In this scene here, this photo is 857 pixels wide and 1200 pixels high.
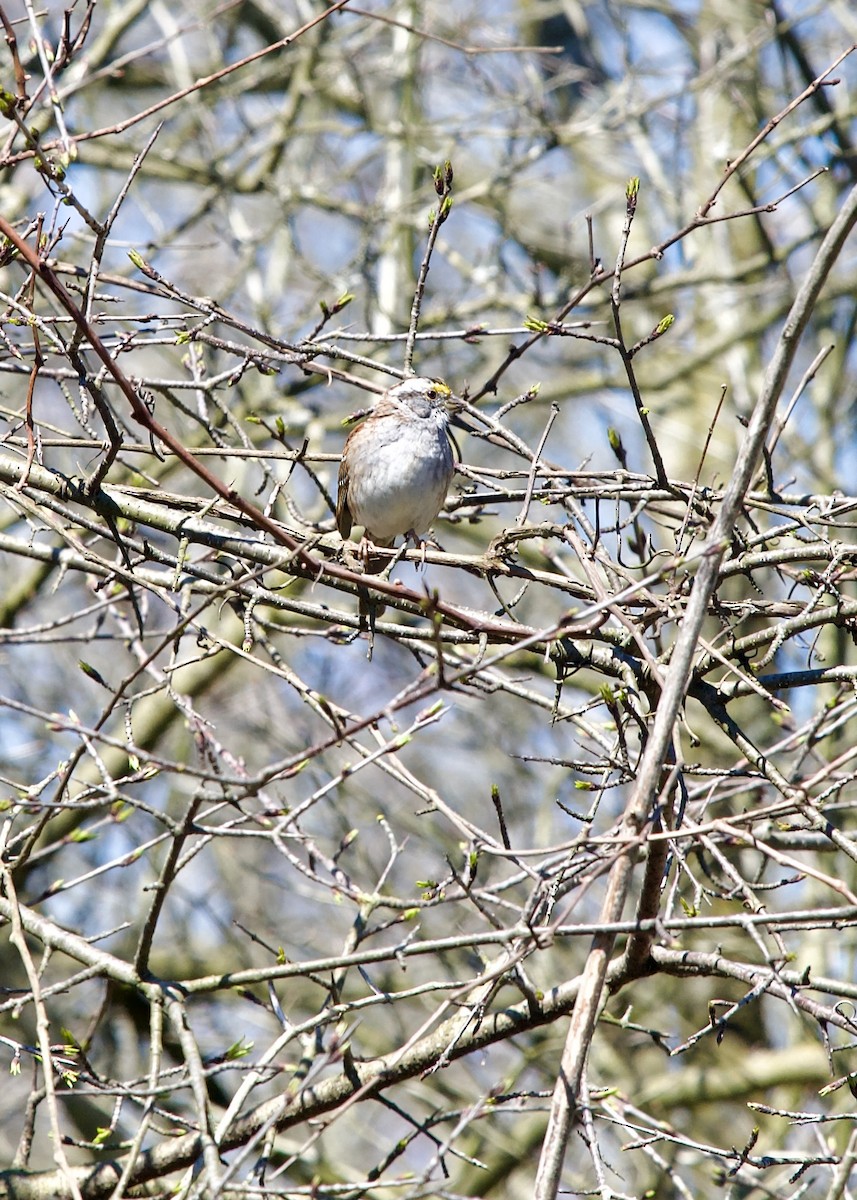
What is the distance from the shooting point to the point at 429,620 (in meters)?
4.22

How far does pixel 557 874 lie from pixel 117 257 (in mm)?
6831

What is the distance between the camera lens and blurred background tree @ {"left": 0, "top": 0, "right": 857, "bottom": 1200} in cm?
316

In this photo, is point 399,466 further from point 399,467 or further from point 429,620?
point 429,620

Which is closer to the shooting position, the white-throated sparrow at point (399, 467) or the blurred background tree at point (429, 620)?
the blurred background tree at point (429, 620)

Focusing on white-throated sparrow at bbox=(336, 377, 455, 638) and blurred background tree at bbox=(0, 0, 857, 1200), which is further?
white-throated sparrow at bbox=(336, 377, 455, 638)

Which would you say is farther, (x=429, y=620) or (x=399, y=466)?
(x=399, y=466)

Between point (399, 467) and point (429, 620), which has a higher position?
point (399, 467)

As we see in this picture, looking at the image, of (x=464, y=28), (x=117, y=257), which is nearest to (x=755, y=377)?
(x=464, y=28)

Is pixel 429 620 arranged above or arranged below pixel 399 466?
below

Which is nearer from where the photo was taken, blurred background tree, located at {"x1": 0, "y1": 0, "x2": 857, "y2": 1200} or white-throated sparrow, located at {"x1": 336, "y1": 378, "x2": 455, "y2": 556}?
blurred background tree, located at {"x1": 0, "y1": 0, "x2": 857, "y2": 1200}

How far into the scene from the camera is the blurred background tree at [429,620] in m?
3.16

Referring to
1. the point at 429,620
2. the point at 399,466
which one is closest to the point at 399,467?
the point at 399,466

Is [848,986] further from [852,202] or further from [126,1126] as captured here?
[126,1126]

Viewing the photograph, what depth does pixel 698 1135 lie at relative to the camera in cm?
935
